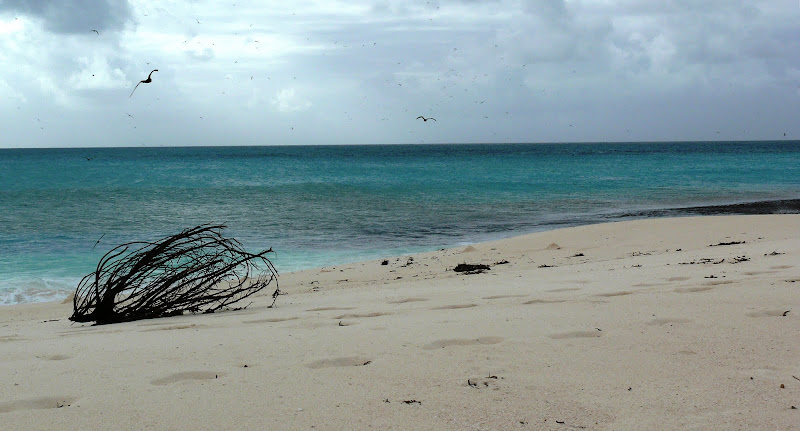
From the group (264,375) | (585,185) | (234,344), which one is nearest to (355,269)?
(234,344)

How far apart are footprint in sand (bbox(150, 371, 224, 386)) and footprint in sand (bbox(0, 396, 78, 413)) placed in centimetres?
36

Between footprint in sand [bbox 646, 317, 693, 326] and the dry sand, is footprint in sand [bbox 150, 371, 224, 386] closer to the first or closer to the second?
the dry sand

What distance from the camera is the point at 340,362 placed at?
122 inches

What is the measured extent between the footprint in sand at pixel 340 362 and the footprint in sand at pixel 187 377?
0.45 m

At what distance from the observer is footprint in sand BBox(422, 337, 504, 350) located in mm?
3333

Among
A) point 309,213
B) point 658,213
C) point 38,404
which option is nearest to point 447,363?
point 38,404

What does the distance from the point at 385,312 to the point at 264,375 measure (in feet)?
5.74

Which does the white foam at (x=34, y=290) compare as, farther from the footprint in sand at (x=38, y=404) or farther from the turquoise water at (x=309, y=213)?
the footprint in sand at (x=38, y=404)

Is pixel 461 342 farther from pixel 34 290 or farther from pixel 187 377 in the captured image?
pixel 34 290

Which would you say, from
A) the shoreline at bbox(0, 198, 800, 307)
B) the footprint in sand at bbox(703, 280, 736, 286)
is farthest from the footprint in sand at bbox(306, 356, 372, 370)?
the shoreline at bbox(0, 198, 800, 307)

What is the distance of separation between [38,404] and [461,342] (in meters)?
2.02

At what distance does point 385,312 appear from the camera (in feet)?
15.1

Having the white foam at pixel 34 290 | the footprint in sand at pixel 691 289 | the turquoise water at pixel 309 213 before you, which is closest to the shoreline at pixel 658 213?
the turquoise water at pixel 309 213

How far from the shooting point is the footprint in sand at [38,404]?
2.60m
